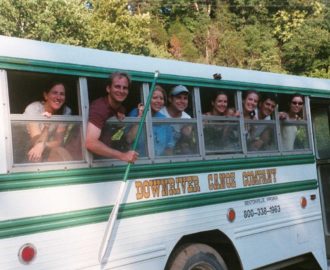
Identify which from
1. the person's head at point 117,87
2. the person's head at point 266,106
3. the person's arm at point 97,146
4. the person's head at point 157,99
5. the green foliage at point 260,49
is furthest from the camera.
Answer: the green foliage at point 260,49

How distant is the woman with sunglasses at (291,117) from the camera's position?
632 cm

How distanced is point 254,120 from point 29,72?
110 inches

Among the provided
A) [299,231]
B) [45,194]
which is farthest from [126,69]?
[299,231]

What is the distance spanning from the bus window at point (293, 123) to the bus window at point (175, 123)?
5.02ft

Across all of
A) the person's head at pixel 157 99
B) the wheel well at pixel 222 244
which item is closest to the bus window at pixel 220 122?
the person's head at pixel 157 99

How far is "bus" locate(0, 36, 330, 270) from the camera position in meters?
3.80

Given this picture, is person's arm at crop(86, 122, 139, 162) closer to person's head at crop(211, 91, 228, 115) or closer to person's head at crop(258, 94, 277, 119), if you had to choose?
person's head at crop(211, 91, 228, 115)

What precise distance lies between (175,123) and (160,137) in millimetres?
238

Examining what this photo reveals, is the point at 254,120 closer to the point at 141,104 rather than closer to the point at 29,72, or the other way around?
the point at 141,104

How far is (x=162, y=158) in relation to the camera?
484cm

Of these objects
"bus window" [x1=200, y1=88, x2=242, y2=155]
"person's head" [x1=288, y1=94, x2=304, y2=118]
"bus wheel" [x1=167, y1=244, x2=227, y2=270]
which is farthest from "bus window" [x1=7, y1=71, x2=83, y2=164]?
"person's head" [x1=288, y1=94, x2=304, y2=118]

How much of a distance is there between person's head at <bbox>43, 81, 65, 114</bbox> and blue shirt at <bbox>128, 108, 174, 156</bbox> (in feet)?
2.48

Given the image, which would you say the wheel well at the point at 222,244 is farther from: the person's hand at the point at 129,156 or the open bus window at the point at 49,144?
the open bus window at the point at 49,144

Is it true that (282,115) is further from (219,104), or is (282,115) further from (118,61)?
(118,61)
